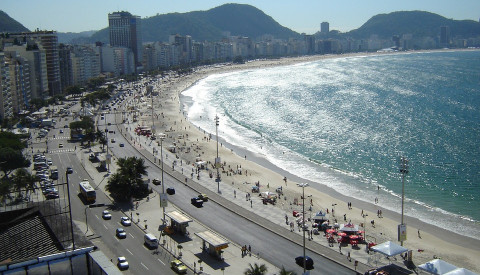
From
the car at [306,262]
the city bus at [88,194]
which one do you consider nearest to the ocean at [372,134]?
the car at [306,262]

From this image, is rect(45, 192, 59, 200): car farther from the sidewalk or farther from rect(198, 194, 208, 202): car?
rect(198, 194, 208, 202): car

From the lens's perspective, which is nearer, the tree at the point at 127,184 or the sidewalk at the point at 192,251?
the sidewalk at the point at 192,251

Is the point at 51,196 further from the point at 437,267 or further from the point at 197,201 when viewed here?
the point at 437,267

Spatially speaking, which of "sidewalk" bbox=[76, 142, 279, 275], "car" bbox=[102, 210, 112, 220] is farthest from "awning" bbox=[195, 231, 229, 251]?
"car" bbox=[102, 210, 112, 220]

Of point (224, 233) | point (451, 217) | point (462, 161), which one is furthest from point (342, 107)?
point (224, 233)

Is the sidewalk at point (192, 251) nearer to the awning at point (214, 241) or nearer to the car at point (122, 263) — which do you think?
the awning at point (214, 241)

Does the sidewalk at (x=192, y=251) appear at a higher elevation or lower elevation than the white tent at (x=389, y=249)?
lower

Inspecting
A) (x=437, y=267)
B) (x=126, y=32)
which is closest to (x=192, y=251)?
(x=437, y=267)
